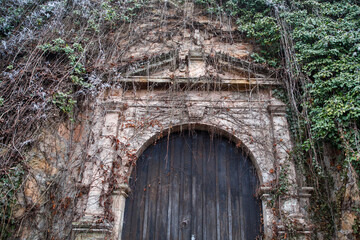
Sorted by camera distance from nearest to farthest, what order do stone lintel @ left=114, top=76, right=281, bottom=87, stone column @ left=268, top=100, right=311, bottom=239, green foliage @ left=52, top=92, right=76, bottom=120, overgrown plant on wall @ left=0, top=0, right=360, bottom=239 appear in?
stone column @ left=268, top=100, right=311, bottom=239, overgrown plant on wall @ left=0, top=0, right=360, bottom=239, green foliage @ left=52, top=92, right=76, bottom=120, stone lintel @ left=114, top=76, right=281, bottom=87

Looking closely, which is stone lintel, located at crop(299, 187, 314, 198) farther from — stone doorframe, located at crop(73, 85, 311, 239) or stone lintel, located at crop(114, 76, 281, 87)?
stone lintel, located at crop(114, 76, 281, 87)

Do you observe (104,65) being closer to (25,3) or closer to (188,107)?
(188,107)

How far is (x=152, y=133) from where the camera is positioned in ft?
12.6

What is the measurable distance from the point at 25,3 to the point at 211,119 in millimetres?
3894

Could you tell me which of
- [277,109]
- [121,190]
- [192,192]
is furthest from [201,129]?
[121,190]

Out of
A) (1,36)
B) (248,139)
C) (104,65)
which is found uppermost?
(1,36)

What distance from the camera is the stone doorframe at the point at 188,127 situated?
3316mm

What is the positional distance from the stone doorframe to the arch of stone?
0.01 metres

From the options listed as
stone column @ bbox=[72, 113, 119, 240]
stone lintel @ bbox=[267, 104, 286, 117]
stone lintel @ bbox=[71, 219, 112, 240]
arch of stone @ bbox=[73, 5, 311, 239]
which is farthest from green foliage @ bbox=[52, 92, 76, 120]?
stone lintel @ bbox=[267, 104, 286, 117]

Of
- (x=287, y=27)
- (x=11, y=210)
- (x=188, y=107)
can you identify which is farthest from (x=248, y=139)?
(x=11, y=210)

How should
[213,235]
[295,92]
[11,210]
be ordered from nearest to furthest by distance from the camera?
[11,210], [213,235], [295,92]

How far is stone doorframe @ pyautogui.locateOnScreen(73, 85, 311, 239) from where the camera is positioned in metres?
3.32

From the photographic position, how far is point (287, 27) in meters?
4.31

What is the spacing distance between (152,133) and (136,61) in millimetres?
1210
